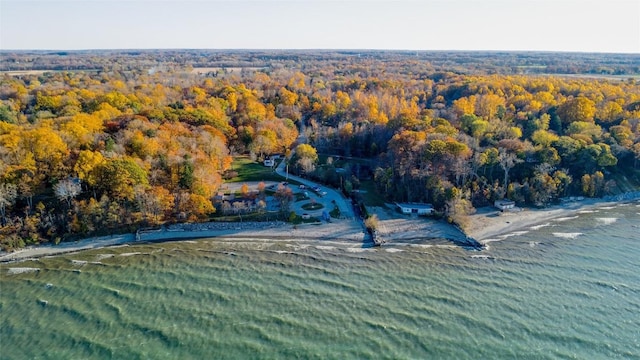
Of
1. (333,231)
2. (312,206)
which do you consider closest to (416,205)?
(333,231)

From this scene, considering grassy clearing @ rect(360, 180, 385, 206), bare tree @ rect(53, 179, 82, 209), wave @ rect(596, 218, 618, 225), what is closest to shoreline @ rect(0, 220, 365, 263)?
bare tree @ rect(53, 179, 82, 209)

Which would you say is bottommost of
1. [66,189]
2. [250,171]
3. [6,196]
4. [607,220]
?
[607,220]

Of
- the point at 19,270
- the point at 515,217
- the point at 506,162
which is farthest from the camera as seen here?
the point at 506,162

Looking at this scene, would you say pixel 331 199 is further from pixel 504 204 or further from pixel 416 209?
pixel 504 204

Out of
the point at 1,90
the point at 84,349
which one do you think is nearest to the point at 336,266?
the point at 84,349

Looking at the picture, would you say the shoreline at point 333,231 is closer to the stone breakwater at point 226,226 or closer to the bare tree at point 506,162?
the stone breakwater at point 226,226

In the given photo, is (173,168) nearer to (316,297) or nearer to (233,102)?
(316,297)

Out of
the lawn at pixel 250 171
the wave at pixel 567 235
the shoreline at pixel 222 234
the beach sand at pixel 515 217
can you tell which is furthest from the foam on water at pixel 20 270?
the wave at pixel 567 235
